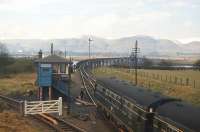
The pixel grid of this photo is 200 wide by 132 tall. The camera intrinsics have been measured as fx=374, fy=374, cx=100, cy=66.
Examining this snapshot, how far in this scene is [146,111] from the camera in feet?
67.7

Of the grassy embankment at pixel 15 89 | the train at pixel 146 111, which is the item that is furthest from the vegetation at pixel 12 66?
the train at pixel 146 111

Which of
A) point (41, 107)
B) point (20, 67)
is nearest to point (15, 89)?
point (41, 107)

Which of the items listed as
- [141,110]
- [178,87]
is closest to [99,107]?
[141,110]

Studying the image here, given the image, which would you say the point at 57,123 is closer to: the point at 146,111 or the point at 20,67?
the point at 146,111

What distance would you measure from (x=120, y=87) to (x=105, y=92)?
4541 mm

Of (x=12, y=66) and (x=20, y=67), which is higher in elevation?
(x=12, y=66)

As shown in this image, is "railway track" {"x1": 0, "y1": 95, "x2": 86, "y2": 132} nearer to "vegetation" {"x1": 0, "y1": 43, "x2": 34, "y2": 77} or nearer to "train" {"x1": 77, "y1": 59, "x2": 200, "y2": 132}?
"train" {"x1": 77, "y1": 59, "x2": 200, "y2": 132}

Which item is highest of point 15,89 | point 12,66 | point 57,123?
point 12,66

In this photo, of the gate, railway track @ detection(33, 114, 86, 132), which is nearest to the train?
railway track @ detection(33, 114, 86, 132)

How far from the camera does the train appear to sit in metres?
17.0

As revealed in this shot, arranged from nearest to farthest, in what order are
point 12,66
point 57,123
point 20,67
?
point 57,123, point 12,66, point 20,67

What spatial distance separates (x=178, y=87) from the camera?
2072 inches

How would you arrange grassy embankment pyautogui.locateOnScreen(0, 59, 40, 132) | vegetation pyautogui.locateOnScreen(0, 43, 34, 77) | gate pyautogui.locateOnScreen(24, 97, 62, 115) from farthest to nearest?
vegetation pyautogui.locateOnScreen(0, 43, 34, 77)
gate pyautogui.locateOnScreen(24, 97, 62, 115)
grassy embankment pyautogui.locateOnScreen(0, 59, 40, 132)

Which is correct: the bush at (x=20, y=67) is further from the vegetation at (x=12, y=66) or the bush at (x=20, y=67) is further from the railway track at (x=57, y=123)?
the railway track at (x=57, y=123)
